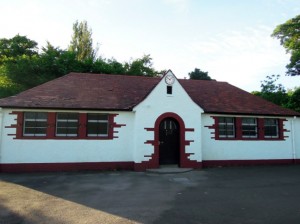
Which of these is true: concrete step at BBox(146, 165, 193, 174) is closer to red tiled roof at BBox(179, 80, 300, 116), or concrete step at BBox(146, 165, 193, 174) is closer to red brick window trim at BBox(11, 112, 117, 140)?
red brick window trim at BBox(11, 112, 117, 140)

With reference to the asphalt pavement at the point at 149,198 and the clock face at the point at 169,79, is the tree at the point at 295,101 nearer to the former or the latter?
the asphalt pavement at the point at 149,198

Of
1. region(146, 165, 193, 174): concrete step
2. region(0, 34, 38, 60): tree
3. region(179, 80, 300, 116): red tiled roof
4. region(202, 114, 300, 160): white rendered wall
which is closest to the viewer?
region(146, 165, 193, 174): concrete step

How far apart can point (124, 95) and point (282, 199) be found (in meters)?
9.96

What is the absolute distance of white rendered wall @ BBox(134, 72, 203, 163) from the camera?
484 inches

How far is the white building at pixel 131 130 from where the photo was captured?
11.9 m

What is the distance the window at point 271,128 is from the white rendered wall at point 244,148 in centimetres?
47

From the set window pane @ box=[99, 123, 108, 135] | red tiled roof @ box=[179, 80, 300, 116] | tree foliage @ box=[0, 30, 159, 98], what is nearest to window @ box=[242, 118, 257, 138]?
red tiled roof @ box=[179, 80, 300, 116]

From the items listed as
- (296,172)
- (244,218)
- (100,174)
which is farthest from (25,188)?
(296,172)

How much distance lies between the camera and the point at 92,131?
41.7ft

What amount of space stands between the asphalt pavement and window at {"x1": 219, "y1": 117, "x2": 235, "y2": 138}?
11.8 ft

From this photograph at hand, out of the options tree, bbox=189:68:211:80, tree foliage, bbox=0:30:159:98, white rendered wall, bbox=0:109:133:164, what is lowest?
white rendered wall, bbox=0:109:133:164

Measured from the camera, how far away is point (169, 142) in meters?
13.1

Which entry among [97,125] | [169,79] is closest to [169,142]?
[169,79]

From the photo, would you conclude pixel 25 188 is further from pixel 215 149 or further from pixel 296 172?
pixel 296 172
